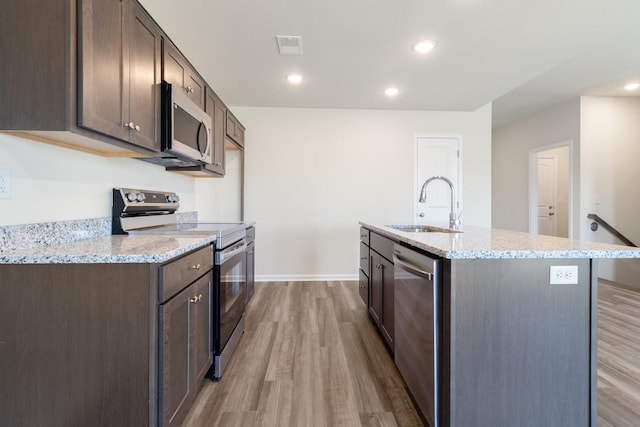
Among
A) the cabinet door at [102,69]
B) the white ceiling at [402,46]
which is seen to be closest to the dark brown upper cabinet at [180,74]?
the white ceiling at [402,46]

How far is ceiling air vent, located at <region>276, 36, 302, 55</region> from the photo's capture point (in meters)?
2.45

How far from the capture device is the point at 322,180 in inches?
165

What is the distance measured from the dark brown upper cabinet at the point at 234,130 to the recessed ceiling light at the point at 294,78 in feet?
2.51

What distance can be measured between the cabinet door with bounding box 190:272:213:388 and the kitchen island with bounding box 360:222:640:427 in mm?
1152

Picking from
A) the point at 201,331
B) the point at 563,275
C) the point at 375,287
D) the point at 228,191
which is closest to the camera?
the point at 563,275

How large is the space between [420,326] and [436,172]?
10.9 ft

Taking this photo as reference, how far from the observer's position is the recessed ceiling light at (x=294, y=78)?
3.14 m

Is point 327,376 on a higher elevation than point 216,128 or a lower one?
lower

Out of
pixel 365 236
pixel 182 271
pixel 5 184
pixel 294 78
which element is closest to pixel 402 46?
pixel 294 78

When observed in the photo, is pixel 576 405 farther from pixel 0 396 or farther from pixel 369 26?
pixel 369 26

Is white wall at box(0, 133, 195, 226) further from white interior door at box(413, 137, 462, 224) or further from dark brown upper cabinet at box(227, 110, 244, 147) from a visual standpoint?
white interior door at box(413, 137, 462, 224)

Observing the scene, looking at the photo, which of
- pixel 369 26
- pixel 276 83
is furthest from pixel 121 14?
pixel 276 83

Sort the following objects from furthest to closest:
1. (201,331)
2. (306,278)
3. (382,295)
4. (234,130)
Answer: (306,278)
(234,130)
(382,295)
(201,331)

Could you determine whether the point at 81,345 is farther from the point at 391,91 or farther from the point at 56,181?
the point at 391,91
